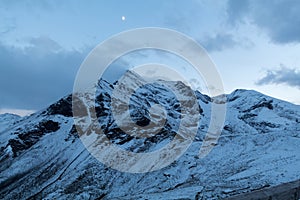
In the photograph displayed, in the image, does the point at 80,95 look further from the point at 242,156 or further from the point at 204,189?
the point at 204,189

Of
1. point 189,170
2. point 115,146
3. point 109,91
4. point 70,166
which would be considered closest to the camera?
point 189,170

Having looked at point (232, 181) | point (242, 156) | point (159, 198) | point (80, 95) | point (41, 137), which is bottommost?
point (159, 198)

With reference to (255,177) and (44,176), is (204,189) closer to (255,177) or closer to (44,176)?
(255,177)

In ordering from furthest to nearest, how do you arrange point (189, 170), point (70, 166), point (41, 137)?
point (41, 137) < point (70, 166) < point (189, 170)

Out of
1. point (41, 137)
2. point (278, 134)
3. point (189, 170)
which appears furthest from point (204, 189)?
point (41, 137)

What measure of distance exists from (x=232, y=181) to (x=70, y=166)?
3859cm

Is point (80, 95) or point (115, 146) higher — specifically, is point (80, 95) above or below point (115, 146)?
above

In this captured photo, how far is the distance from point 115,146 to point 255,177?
4060 cm

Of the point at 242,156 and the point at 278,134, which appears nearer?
the point at 242,156

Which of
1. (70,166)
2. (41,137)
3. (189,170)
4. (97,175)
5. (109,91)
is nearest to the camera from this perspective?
(189,170)

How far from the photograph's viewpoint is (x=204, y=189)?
40188 millimetres

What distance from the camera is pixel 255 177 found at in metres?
42.0

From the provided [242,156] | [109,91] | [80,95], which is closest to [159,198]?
[242,156]

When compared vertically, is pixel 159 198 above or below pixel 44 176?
below
